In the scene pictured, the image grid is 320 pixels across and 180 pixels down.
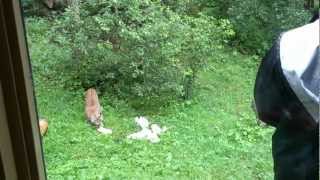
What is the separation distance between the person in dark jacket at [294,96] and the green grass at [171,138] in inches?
15.4

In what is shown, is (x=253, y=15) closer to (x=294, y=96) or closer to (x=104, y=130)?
(x=294, y=96)

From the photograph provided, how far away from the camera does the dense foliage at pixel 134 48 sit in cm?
152

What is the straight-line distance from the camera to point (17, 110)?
777 millimetres

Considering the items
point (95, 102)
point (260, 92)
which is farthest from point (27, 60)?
point (95, 102)

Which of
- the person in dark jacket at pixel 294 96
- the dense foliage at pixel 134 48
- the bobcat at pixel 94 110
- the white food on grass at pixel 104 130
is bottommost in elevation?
the white food on grass at pixel 104 130

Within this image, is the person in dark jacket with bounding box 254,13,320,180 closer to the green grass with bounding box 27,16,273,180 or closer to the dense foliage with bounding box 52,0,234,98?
the green grass with bounding box 27,16,273,180

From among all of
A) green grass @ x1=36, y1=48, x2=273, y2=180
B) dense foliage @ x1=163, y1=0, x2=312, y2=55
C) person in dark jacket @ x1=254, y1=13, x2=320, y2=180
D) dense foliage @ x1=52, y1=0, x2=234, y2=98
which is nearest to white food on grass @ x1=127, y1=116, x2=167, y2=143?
green grass @ x1=36, y1=48, x2=273, y2=180

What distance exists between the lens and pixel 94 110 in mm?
1543

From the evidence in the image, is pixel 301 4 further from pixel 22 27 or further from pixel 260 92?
pixel 22 27

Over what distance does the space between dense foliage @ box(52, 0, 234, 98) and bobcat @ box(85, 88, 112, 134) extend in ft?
0.11

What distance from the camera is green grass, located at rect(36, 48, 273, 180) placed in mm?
1310

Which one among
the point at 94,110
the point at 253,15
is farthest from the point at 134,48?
the point at 253,15

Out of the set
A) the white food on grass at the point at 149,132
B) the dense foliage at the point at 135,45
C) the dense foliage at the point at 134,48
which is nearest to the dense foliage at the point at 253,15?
the dense foliage at the point at 135,45

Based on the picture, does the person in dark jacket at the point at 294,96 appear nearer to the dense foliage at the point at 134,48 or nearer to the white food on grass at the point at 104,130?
the dense foliage at the point at 134,48
